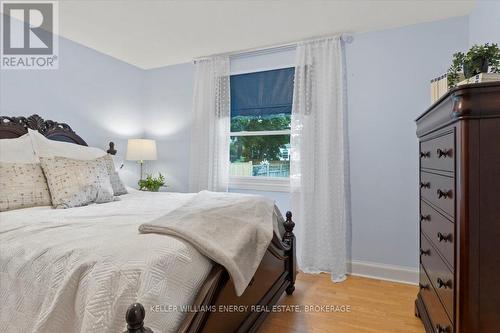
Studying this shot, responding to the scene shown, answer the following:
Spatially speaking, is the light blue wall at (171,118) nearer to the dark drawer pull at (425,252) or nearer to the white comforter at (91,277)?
the white comforter at (91,277)

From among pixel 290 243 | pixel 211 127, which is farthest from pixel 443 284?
pixel 211 127

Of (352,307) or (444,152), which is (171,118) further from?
(444,152)

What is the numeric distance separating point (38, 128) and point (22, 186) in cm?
90

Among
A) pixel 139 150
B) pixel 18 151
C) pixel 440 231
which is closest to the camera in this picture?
pixel 440 231

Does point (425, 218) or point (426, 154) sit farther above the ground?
point (426, 154)

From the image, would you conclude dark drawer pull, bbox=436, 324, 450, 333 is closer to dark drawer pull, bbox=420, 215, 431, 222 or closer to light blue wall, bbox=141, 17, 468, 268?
dark drawer pull, bbox=420, 215, 431, 222

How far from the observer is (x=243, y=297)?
149 cm

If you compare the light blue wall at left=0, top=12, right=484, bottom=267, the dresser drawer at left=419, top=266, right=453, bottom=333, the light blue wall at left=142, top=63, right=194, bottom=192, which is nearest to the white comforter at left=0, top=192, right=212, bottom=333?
the dresser drawer at left=419, top=266, right=453, bottom=333

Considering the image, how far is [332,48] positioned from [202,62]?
5.17ft

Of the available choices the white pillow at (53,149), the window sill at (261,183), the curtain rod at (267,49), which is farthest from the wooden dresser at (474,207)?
the white pillow at (53,149)

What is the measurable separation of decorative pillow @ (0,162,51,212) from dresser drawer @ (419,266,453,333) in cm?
252

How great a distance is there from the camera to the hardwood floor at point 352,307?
1.88 metres

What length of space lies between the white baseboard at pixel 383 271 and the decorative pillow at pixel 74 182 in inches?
93.3

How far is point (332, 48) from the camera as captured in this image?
2822mm
